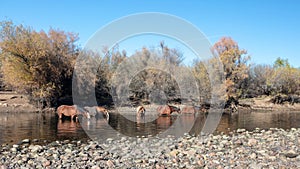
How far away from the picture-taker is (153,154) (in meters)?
12.1

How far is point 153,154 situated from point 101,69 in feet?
95.5

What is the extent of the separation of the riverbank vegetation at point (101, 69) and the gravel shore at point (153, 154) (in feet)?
64.0

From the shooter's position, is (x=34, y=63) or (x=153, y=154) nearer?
(x=153, y=154)

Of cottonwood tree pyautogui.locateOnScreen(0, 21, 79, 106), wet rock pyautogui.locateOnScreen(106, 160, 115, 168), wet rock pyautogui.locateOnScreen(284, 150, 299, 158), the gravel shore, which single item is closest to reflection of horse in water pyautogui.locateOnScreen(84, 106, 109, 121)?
cottonwood tree pyautogui.locateOnScreen(0, 21, 79, 106)

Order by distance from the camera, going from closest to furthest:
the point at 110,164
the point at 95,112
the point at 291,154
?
1. the point at 110,164
2. the point at 291,154
3. the point at 95,112

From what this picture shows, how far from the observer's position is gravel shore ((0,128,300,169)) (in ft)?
34.1

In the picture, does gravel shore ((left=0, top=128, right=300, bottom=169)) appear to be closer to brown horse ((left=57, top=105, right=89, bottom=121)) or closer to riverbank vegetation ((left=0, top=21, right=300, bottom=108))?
brown horse ((left=57, top=105, right=89, bottom=121))

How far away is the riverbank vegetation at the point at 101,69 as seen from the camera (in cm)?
3136

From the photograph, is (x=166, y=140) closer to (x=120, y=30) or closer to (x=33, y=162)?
(x=33, y=162)

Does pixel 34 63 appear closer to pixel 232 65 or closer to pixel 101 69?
pixel 101 69

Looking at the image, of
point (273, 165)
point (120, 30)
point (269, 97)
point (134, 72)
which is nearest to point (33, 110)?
point (134, 72)

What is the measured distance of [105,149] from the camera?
1303 centimetres

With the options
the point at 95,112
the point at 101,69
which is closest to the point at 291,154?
the point at 95,112

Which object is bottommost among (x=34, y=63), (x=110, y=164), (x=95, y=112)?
(x=110, y=164)
